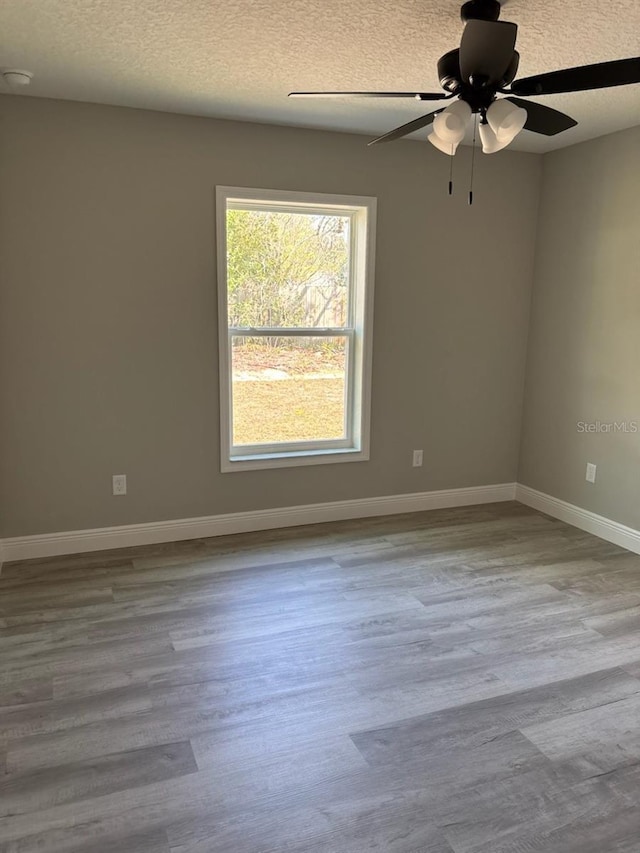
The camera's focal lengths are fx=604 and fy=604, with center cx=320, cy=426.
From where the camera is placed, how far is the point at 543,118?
220cm

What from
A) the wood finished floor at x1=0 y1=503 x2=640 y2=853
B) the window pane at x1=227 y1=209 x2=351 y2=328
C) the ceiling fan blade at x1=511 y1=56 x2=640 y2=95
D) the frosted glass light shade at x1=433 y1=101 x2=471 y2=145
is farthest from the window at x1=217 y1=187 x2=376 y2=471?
the ceiling fan blade at x1=511 y1=56 x2=640 y2=95

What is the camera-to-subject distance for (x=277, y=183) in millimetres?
3627

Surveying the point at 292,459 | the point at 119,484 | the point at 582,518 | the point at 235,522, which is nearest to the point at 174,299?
the point at 119,484

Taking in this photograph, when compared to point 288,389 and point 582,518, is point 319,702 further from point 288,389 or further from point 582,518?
point 582,518

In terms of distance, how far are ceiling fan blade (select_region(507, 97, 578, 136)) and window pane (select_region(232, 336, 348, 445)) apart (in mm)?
1982

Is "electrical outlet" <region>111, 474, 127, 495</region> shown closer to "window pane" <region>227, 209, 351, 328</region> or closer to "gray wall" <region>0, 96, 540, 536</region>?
"gray wall" <region>0, 96, 540, 536</region>

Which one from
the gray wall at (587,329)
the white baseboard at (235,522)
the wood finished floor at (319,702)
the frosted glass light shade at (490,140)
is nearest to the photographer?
the wood finished floor at (319,702)

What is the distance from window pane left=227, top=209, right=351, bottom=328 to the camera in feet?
12.2

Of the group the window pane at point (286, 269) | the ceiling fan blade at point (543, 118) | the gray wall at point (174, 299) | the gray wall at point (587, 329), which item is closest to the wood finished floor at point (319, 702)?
the gray wall at point (174, 299)

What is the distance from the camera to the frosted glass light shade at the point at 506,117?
195cm

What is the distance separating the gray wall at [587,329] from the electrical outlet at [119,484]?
9.52 ft

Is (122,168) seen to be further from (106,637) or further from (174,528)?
(106,637)

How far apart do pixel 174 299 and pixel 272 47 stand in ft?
4.88

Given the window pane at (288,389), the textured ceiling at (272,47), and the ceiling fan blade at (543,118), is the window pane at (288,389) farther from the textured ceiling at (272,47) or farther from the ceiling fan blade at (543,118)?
the ceiling fan blade at (543,118)
